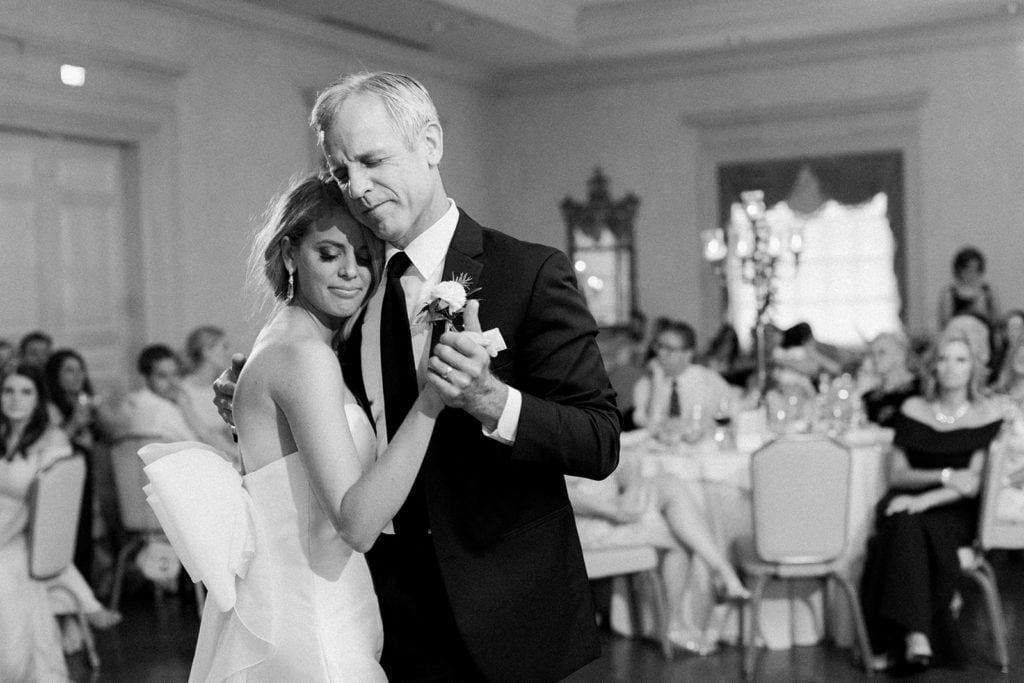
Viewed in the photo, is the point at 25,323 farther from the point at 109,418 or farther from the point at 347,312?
the point at 347,312

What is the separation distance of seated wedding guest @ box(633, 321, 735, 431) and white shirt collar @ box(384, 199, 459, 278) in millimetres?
5215

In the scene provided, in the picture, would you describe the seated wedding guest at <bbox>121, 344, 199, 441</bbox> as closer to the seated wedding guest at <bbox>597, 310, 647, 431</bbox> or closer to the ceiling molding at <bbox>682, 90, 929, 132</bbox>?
the seated wedding guest at <bbox>597, 310, 647, 431</bbox>

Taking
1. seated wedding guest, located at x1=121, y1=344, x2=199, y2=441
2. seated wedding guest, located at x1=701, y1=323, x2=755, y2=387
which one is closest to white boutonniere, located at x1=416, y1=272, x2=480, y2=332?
seated wedding guest, located at x1=121, y1=344, x2=199, y2=441

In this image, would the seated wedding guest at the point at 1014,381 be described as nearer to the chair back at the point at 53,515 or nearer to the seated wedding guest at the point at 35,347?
the chair back at the point at 53,515

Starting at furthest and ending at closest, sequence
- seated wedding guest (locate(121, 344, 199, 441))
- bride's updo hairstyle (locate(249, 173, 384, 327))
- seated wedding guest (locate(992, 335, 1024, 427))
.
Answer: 1. seated wedding guest (locate(121, 344, 199, 441))
2. seated wedding guest (locate(992, 335, 1024, 427))
3. bride's updo hairstyle (locate(249, 173, 384, 327))

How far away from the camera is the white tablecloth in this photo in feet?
18.4

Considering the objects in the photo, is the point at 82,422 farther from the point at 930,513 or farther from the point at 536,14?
the point at 536,14

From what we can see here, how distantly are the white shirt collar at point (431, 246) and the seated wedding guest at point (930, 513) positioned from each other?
3884 millimetres

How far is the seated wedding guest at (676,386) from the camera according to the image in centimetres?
719

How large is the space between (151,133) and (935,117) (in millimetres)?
6671

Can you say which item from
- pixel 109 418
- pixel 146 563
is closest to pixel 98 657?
pixel 146 563

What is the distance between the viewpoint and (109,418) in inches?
289

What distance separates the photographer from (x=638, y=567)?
546 cm

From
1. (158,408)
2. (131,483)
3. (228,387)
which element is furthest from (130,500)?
(228,387)
